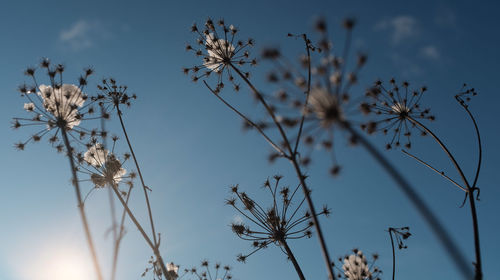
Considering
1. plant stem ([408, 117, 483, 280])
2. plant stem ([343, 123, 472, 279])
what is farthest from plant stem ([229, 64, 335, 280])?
plant stem ([408, 117, 483, 280])

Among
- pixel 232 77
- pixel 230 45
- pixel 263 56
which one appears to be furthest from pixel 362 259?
pixel 263 56

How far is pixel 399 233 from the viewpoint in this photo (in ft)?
28.6

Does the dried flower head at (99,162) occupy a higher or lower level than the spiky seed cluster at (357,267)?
higher

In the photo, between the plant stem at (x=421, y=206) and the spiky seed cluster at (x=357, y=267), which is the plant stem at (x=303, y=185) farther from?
the spiky seed cluster at (x=357, y=267)

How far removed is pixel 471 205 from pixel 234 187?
22.5 feet

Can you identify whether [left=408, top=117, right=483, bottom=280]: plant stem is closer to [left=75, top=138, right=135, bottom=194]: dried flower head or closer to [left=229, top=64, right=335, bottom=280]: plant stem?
[left=229, top=64, right=335, bottom=280]: plant stem

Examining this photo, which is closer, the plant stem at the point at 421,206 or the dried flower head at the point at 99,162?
the plant stem at the point at 421,206

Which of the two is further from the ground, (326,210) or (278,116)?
(326,210)

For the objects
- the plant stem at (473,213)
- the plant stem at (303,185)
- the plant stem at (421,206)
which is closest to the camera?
the plant stem at (421,206)

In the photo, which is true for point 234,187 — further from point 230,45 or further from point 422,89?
point 422,89

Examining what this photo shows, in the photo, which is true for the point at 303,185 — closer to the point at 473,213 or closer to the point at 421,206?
the point at 421,206

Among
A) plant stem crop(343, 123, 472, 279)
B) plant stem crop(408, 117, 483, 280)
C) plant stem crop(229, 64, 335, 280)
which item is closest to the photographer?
plant stem crop(343, 123, 472, 279)

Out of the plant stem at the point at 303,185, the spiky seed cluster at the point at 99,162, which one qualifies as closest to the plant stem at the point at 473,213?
the plant stem at the point at 303,185

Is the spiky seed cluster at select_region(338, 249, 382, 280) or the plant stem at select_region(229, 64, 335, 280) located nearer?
the plant stem at select_region(229, 64, 335, 280)
